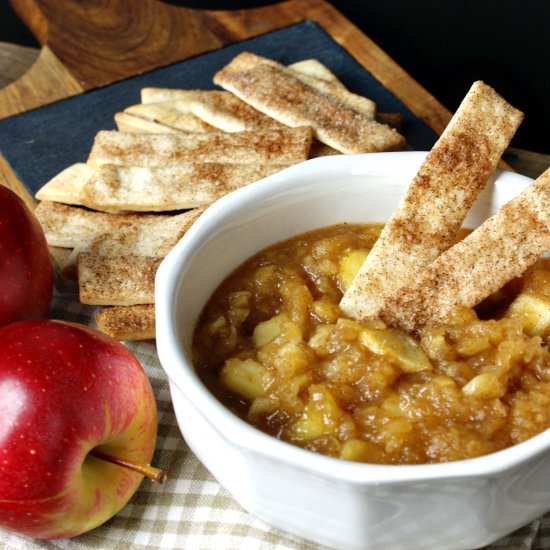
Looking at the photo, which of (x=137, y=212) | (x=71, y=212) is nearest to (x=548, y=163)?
(x=137, y=212)

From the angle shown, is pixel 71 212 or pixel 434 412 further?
pixel 71 212

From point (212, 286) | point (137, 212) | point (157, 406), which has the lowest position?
point (157, 406)

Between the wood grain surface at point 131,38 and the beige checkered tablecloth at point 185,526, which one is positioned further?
the wood grain surface at point 131,38

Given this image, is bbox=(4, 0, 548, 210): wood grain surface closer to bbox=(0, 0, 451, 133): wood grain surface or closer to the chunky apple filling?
bbox=(0, 0, 451, 133): wood grain surface

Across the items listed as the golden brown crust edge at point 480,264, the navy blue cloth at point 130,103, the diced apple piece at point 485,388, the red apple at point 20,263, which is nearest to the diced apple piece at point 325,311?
the golden brown crust edge at point 480,264

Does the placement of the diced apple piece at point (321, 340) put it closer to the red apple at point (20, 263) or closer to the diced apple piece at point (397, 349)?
the diced apple piece at point (397, 349)

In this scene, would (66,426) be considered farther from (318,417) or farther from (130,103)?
(130,103)

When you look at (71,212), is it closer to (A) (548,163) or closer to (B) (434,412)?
(B) (434,412)
